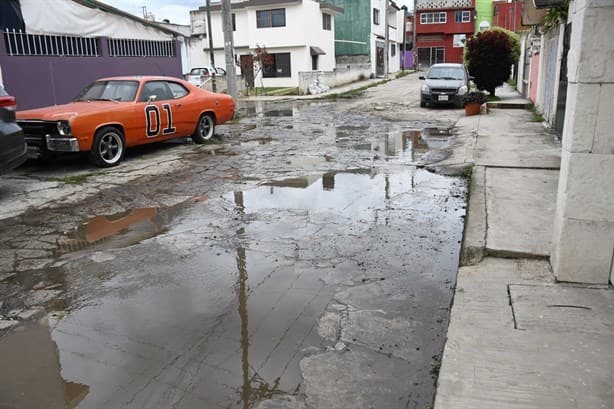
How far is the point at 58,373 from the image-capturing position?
3342 millimetres

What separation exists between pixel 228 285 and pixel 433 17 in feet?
183

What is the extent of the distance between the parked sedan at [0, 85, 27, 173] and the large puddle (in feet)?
6.66

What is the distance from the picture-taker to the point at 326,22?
3694cm

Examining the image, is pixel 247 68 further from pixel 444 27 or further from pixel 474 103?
pixel 444 27

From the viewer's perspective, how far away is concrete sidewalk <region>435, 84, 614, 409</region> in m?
2.92

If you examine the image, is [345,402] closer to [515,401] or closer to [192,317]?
[515,401]

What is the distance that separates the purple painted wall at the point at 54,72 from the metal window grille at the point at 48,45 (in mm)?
134

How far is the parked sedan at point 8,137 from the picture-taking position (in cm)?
748

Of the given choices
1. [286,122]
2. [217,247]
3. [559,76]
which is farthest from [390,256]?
[286,122]

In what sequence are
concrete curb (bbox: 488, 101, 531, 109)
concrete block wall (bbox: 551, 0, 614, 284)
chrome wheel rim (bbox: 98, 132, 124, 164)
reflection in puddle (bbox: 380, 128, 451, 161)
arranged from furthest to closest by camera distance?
concrete curb (bbox: 488, 101, 531, 109) < reflection in puddle (bbox: 380, 128, 451, 161) < chrome wheel rim (bbox: 98, 132, 124, 164) < concrete block wall (bbox: 551, 0, 614, 284)

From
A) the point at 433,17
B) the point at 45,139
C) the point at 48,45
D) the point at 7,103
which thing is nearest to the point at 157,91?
the point at 45,139

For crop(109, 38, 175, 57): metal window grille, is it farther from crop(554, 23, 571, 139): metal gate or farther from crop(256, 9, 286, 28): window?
crop(256, 9, 286, 28): window

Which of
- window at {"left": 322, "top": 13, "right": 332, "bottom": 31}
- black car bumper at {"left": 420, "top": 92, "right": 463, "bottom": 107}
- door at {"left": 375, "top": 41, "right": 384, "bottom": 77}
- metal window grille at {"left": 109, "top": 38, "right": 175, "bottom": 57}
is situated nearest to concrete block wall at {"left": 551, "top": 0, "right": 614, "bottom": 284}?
metal window grille at {"left": 109, "top": 38, "right": 175, "bottom": 57}

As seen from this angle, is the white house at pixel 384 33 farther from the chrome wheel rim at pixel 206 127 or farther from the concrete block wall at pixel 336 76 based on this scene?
the chrome wheel rim at pixel 206 127
